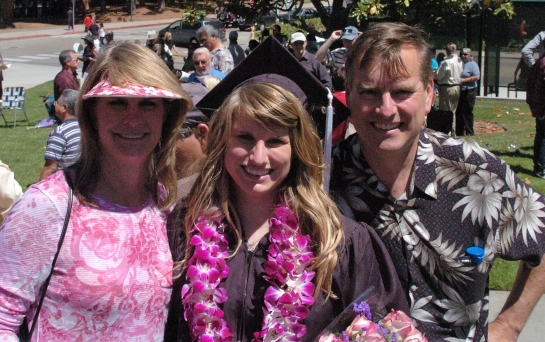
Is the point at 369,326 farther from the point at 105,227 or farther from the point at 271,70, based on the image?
the point at 271,70

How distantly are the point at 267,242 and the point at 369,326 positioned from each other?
50cm

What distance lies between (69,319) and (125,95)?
2.42 feet

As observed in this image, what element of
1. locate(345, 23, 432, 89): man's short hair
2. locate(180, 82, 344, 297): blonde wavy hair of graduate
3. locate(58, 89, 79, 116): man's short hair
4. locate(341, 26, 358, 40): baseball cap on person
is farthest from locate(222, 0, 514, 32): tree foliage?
locate(180, 82, 344, 297): blonde wavy hair of graduate

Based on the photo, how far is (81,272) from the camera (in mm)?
2035

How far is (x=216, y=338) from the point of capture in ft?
7.00

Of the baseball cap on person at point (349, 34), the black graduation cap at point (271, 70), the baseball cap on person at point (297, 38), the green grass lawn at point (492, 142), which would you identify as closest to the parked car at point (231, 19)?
the baseball cap on person at point (297, 38)

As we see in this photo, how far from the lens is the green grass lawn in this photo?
902 centimetres

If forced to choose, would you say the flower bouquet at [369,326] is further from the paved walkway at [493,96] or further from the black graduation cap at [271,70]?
the paved walkway at [493,96]

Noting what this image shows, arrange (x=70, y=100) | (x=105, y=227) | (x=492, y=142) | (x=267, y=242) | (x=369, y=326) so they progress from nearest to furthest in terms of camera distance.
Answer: (x=369, y=326)
(x=105, y=227)
(x=267, y=242)
(x=70, y=100)
(x=492, y=142)

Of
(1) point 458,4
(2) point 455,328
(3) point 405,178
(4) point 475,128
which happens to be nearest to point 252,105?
(3) point 405,178

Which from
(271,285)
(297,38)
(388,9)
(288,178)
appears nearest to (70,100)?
(388,9)

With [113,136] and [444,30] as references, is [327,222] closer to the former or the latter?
[113,136]

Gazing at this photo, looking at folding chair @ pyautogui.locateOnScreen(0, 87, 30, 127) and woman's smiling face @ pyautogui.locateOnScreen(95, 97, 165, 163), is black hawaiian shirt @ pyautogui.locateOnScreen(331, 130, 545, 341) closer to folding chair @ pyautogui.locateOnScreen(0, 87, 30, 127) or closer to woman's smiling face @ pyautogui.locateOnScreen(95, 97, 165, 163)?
woman's smiling face @ pyautogui.locateOnScreen(95, 97, 165, 163)

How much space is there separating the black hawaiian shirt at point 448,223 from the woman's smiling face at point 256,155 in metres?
0.36
